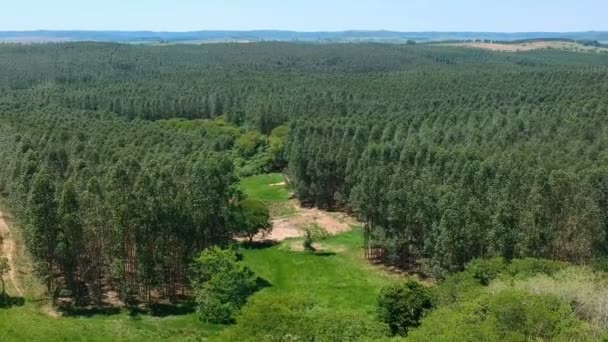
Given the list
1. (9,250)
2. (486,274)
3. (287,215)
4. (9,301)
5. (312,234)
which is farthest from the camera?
(287,215)

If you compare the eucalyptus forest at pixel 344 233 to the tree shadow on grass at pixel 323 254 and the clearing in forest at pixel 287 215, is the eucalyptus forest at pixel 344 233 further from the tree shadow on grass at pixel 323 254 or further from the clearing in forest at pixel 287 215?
the clearing in forest at pixel 287 215

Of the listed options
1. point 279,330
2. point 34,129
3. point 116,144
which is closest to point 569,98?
point 116,144

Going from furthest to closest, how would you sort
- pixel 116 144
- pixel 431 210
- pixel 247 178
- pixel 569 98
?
pixel 569 98 → pixel 247 178 → pixel 116 144 → pixel 431 210

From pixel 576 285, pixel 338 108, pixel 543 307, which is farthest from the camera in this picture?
pixel 338 108

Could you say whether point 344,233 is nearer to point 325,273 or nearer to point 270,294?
point 325,273

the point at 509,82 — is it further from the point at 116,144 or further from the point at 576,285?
the point at 576,285

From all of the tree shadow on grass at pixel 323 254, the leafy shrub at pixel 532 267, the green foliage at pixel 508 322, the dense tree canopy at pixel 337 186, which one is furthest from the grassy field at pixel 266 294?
the green foliage at pixel 508 322

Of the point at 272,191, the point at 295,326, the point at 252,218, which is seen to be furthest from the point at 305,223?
the point at 295,326
